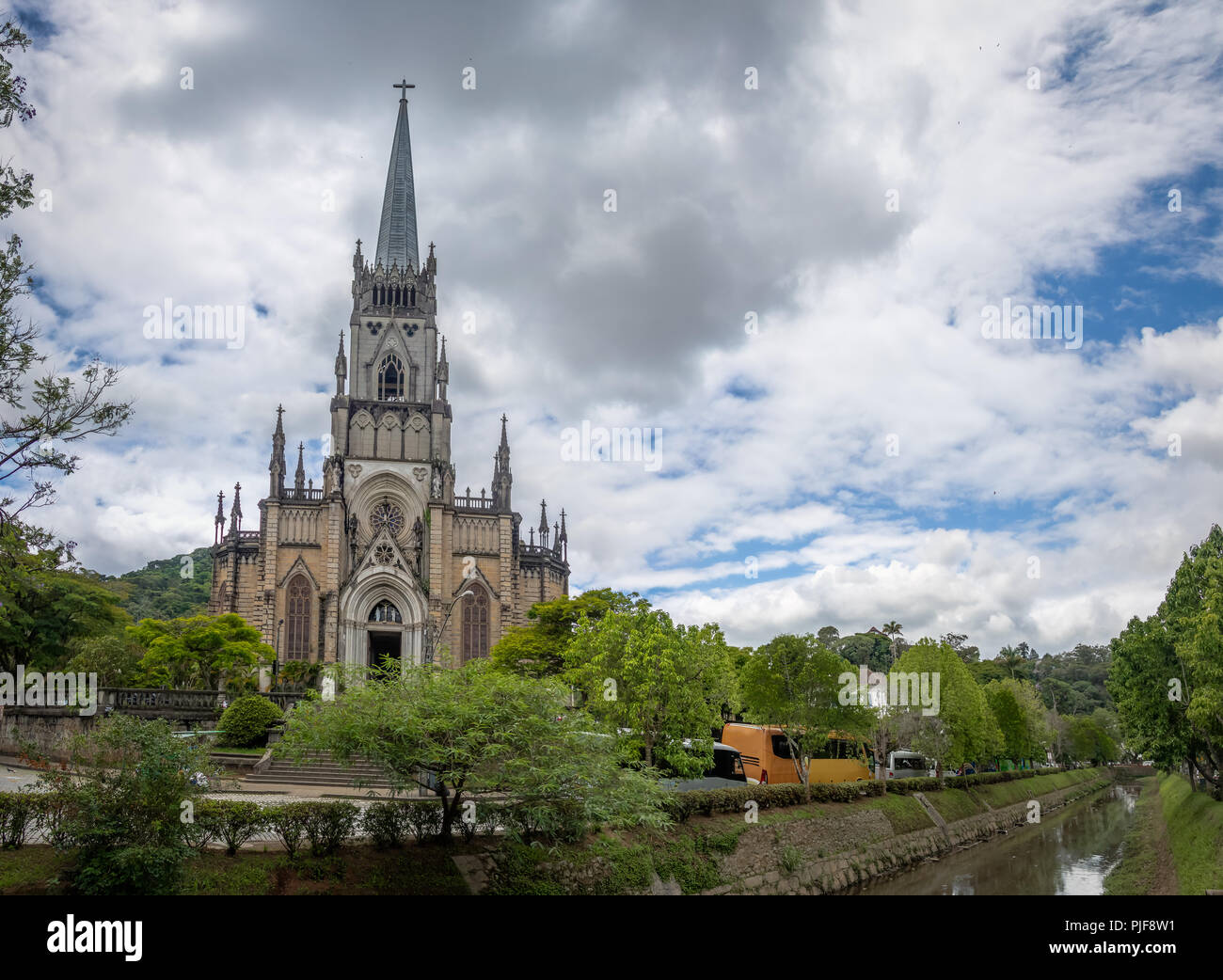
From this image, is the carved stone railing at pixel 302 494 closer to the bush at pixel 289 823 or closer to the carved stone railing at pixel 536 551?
the carved stone railing at pixel 536 551

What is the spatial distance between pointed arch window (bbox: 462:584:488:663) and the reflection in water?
3232cm

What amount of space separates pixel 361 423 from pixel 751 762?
1537 inches

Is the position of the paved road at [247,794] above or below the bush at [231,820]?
below

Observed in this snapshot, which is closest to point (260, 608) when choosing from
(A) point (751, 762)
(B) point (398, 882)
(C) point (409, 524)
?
(C) point (409, 524)

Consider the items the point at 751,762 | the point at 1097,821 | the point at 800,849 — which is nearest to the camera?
the point at 800,849

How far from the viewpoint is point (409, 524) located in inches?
2309

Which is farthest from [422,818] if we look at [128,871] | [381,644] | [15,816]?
[381,644]

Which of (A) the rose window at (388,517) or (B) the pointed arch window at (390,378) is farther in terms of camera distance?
(B) the pointed arch window at (390,378)

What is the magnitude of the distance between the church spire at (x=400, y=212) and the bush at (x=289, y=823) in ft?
180

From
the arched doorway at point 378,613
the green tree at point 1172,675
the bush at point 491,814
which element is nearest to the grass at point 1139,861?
the green tree at point 1172,675

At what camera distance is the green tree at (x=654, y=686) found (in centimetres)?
2348

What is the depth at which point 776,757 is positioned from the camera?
102ft

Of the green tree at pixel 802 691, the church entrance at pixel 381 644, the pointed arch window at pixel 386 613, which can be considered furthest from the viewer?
the church entrance at pixel 381 644
